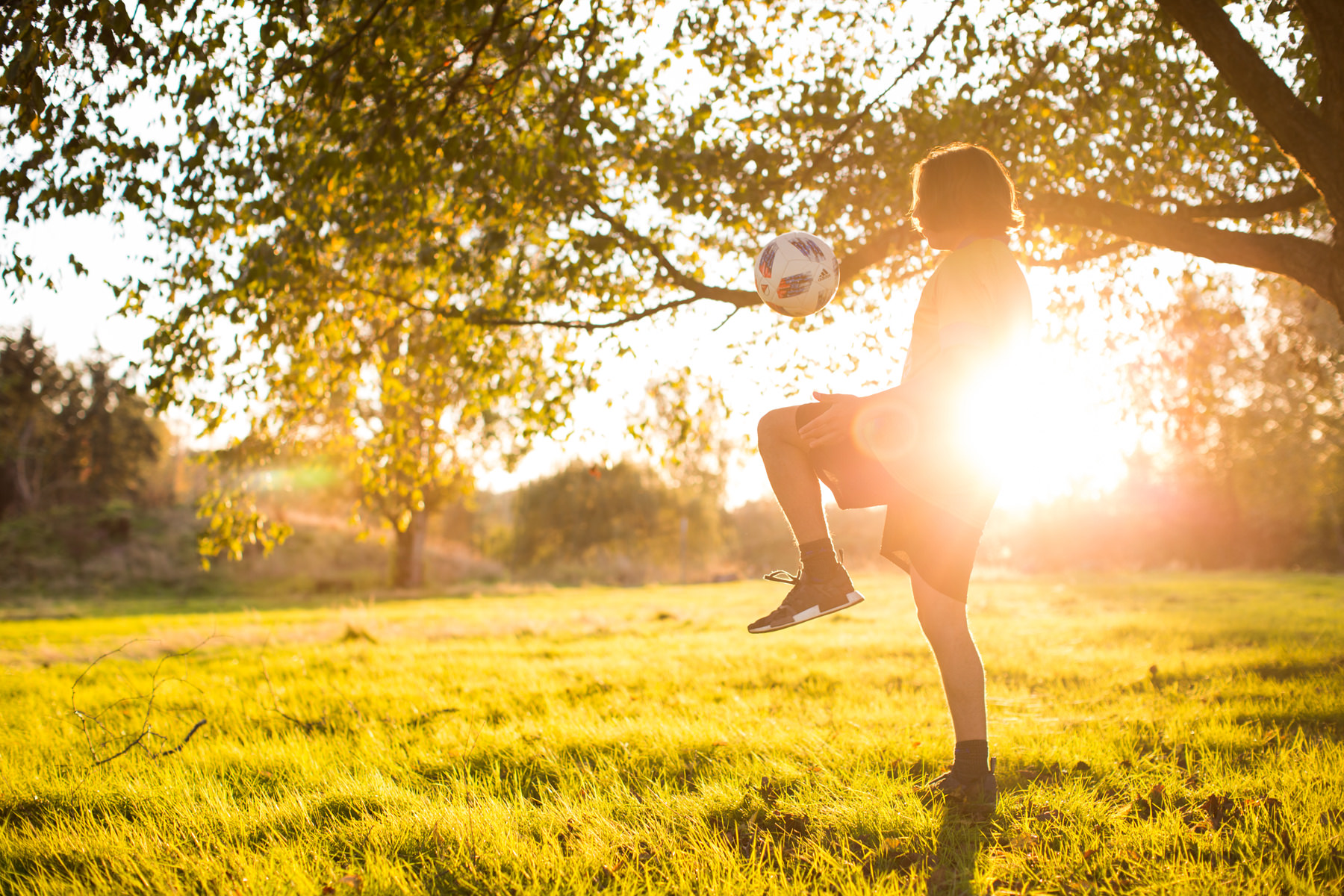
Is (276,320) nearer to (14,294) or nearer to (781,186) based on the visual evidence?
(14,294)

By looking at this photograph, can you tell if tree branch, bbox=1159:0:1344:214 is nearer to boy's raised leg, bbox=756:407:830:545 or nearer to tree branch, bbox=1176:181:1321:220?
tree branch, bbox=1176:181:1321:220

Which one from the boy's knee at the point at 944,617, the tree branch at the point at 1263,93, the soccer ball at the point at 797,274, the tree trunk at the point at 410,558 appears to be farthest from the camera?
the tree trunk at the point at 410,558

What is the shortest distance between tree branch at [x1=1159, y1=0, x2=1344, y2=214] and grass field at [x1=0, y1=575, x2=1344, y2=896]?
330 centimetres

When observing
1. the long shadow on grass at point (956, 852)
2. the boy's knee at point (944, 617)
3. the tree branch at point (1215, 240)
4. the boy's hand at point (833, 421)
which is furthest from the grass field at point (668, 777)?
the tree branch at point (1215, 240)

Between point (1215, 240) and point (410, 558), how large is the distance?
28.9 meters

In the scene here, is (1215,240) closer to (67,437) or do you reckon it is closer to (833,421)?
(833,421)

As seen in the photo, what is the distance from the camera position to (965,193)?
10.4ft

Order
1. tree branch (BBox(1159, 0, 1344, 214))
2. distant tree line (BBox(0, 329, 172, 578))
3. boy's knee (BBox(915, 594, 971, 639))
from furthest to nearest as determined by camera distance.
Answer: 1. distant tree line (BBox(0, 329, 172, 578))
2. tree branch (BBox(1159, 0, 1344, 214))
3. boy's knee (BBox(915, 594, 971, 639))

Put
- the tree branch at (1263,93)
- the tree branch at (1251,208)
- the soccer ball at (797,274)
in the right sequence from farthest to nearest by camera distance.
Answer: the tree branch at (1251,208)
the tree branch at (1263,93)
the soccer ball at (797,274)

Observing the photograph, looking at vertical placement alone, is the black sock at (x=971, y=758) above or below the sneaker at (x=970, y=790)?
above

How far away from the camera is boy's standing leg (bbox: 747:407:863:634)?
3094mm

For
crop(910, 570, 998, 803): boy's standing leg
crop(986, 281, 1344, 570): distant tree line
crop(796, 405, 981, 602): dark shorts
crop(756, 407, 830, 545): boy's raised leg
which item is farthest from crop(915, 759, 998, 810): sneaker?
crop(986, 281, 1344, 570): distant tree line

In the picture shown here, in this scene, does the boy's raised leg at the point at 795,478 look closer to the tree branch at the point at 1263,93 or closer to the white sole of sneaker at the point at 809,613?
the white sole of sneaker at the point at 809,613

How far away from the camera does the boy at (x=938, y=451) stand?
2926 millimetres
